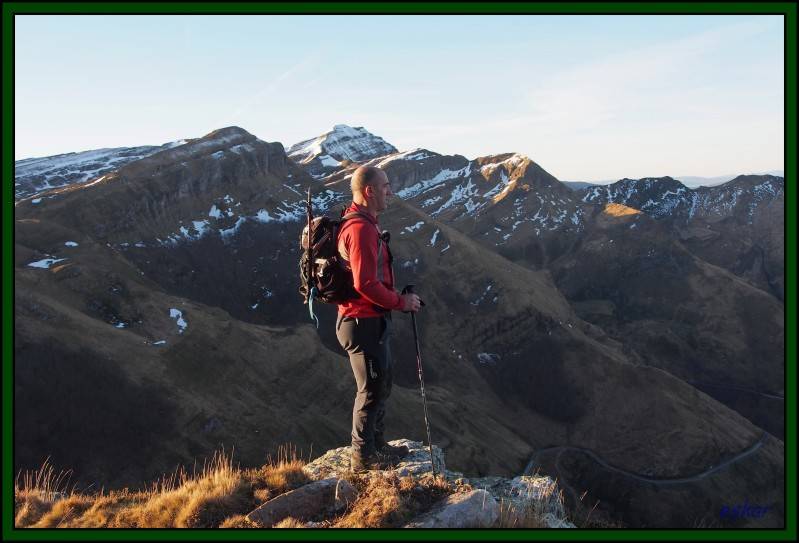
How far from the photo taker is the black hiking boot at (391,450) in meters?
9.19

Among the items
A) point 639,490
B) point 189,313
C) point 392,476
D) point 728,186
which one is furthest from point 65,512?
point 728,186

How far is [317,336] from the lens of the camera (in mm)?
65250

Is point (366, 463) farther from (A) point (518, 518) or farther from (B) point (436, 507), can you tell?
(A) point (518, 518)

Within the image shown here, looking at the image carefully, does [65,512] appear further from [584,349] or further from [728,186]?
[728,186]

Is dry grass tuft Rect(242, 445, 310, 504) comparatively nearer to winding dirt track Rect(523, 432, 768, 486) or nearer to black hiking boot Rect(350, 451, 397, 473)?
black hiking boot Rect(350, 451, 397, 473)

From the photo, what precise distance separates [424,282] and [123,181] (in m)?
61.4

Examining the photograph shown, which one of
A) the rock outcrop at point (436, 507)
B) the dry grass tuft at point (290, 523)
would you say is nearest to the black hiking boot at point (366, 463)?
the rock outcrop at point (436, 507)

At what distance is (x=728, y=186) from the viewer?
19638 cm

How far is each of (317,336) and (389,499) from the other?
5963 cm

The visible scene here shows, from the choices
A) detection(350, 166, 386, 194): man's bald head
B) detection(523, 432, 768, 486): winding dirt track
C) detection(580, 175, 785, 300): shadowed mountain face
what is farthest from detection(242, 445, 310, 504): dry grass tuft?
detection(580, 175, 785, 300): shadowed mountain face

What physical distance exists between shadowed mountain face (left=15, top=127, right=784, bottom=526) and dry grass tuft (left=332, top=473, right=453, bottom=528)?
4161 cm

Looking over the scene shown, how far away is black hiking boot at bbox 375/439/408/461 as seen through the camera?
9188 mm

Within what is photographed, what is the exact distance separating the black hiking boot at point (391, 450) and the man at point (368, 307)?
0.24 meters

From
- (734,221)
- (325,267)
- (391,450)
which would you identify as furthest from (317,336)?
(734,221)
